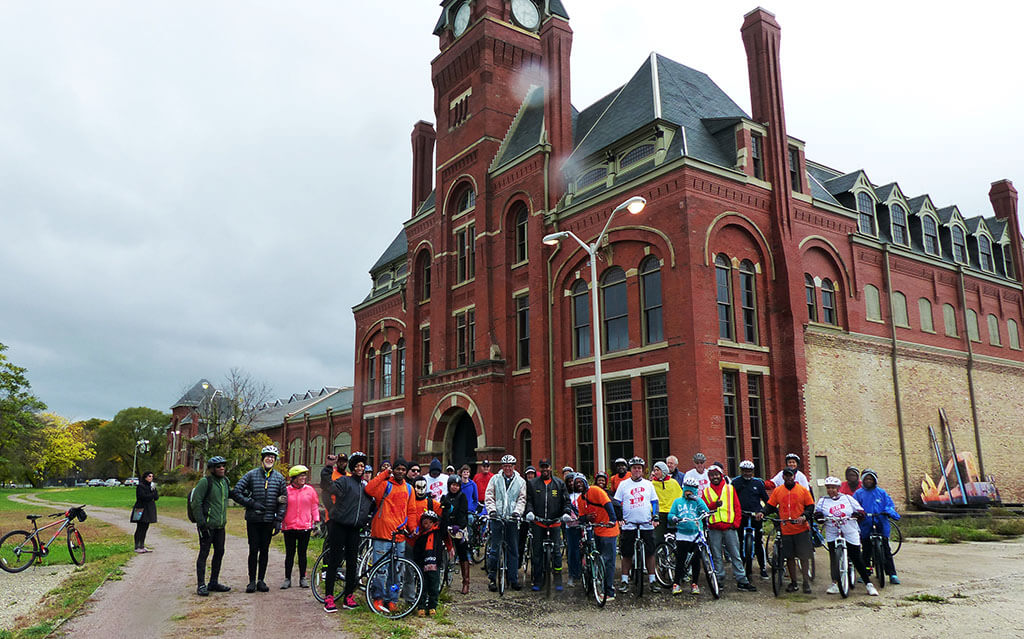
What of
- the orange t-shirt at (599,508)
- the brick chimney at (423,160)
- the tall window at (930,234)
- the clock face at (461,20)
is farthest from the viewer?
the brick chimney at (423,160)

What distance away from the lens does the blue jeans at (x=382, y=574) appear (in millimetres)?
9695

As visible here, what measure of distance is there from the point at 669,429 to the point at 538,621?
1255cm

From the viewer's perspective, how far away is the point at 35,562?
48.5ft

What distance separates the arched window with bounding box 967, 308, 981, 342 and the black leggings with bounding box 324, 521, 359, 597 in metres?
31.2

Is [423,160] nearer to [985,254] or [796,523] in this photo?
[985,254]

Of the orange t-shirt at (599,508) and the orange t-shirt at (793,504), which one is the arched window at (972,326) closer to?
the orange t-shirt at (793,504)

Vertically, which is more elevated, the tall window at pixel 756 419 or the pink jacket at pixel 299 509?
the tall window at pixel 756 419

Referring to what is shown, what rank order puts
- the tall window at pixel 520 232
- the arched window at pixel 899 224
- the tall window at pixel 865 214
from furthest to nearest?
the arched window at pixel 899 224
the tall window at pixel 865 214
the tall window at pixel 520 232

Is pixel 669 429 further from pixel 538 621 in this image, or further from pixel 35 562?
pixel 35 562

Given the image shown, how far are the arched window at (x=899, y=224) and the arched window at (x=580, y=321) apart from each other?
571 inches

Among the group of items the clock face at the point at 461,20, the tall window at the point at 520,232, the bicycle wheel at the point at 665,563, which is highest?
the clock face at the point at 461,20

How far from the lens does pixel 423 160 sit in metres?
39.6

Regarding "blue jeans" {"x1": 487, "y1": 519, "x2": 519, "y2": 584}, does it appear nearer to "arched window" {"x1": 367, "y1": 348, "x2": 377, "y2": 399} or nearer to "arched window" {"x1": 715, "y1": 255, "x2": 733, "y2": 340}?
"arched window" {"x1": 715, "y1": 255, "x2": 733, "y2": 340}

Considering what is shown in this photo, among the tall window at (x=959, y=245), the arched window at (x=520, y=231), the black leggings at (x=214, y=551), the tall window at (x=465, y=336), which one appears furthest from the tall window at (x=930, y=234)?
the black leggings at (x=214, y=551)
